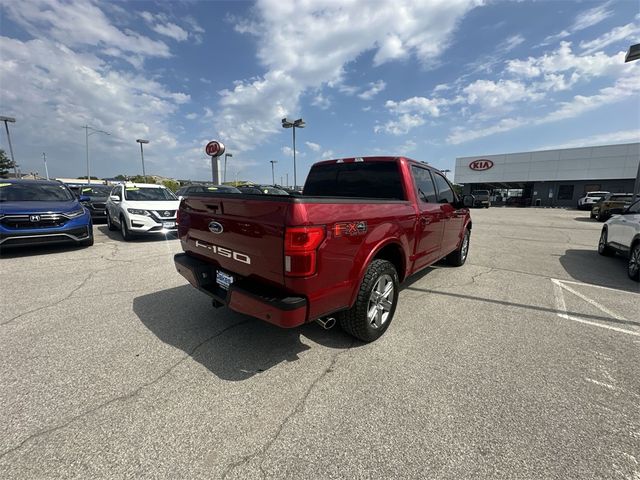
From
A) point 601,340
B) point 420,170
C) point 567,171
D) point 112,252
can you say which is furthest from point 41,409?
point 567,171

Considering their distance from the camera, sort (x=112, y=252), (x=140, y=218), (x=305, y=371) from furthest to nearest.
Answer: (x=140, y=218) → (x=112, y=252) → (x=305, y=371)

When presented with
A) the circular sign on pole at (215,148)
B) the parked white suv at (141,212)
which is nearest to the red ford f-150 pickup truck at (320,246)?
the parked white suv at (141,212)

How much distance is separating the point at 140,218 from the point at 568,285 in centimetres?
970

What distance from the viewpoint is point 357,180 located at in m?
4.12

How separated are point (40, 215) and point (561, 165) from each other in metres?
45.3

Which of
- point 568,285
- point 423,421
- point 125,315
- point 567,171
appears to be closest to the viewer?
point 423,421

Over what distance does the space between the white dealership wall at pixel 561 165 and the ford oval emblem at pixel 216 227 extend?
1721 inches

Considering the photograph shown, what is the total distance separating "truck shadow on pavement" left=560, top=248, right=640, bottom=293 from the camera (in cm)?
546

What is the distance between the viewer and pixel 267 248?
7.94ft

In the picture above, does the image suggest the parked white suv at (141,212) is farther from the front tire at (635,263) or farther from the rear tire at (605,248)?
the rear tire at (605,248)

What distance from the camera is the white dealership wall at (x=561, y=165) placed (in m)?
32.4

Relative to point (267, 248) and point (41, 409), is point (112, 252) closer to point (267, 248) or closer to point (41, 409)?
point (41, 409)

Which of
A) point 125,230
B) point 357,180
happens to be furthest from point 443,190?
point 125,230

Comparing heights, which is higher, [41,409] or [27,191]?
[27,191]
